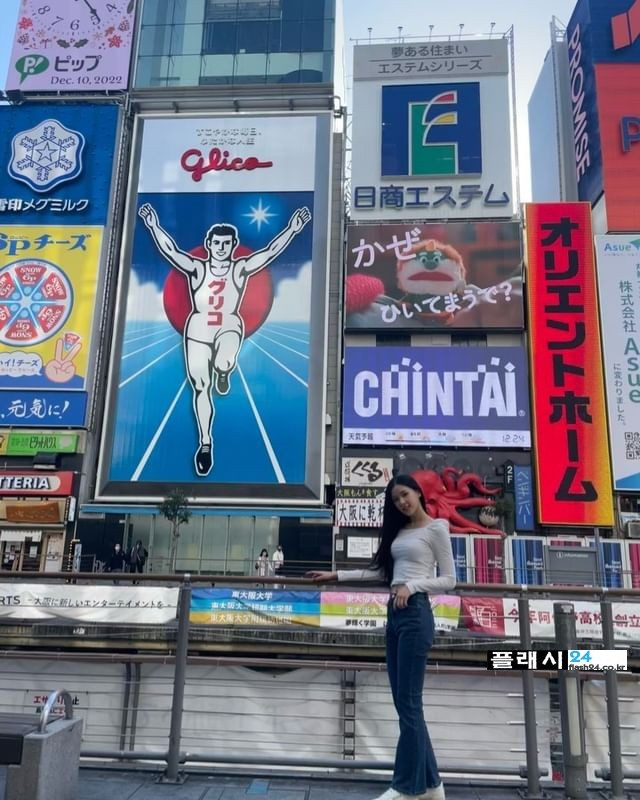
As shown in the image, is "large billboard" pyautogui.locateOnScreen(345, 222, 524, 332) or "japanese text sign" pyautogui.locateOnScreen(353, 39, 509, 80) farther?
"japanese text sign" pyautogui.locateOnScreen(353, 39, 509, 80)

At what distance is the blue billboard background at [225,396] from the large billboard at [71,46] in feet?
25.0

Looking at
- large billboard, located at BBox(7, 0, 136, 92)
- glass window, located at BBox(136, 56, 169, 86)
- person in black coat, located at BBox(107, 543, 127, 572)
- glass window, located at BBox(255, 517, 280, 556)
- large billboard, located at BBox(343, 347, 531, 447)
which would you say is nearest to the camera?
person in black coat, located at BBox(107, 543, 127, 572)

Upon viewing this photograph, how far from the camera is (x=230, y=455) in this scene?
896 inches

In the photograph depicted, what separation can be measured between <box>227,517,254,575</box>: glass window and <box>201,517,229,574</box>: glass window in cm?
17

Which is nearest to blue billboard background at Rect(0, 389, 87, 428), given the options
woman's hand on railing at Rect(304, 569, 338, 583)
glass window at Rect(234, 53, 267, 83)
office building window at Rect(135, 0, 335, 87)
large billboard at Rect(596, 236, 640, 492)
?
office building window at Rect(135, 0, 335, 87)

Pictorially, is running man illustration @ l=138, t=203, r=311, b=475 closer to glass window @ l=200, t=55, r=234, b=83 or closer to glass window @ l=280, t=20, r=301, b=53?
glass window @ l=200, t=55, r=234, b=83

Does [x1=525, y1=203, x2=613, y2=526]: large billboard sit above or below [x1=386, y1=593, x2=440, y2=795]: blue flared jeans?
above

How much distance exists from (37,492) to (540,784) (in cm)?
2134

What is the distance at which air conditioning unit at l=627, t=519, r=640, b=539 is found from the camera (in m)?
21.0

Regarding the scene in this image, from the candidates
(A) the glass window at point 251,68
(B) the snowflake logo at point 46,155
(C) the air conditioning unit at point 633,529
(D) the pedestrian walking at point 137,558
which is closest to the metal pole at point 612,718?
(D) the pedestrian walking at point 137,558

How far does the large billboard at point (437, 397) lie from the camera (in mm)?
22297

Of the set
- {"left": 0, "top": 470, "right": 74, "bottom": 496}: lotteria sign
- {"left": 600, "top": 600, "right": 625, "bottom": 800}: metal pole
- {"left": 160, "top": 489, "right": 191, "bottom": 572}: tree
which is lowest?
{"left": 600, "top": 600, "right": 625, "bottom": 800}: metal pole

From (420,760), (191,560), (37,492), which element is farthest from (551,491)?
(420,760)

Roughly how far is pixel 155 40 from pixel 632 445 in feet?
A: 77.4
